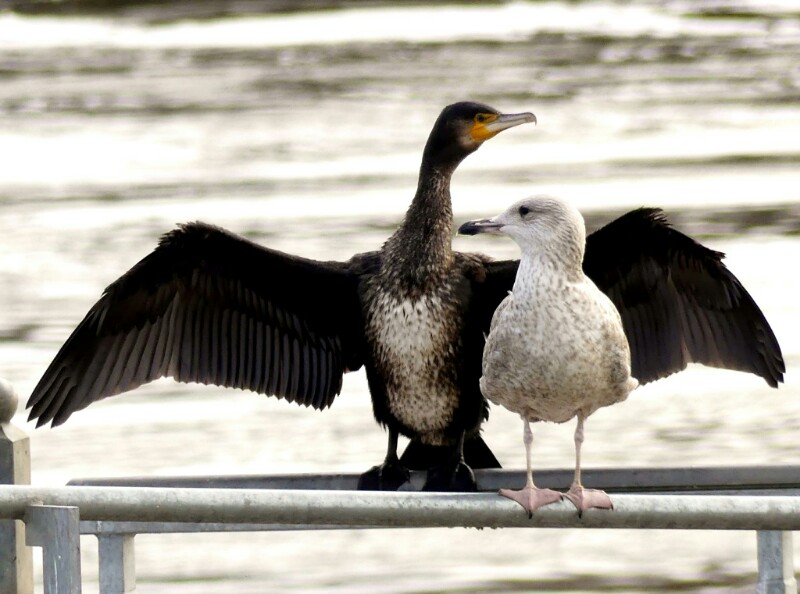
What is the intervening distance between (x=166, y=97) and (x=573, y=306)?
10.8 metres

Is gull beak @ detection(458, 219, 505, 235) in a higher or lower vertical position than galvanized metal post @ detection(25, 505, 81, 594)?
higher

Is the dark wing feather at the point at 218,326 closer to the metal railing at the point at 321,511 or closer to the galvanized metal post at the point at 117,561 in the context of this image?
the galvanized metal post at the point at 117,561

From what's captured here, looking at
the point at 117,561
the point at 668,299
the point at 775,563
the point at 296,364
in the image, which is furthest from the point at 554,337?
the point at 296,364

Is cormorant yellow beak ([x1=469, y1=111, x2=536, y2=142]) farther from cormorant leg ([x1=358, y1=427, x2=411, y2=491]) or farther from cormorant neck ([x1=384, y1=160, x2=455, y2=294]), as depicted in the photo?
cormorant leg ([x1=358, y1=427, x2=411, y2=491])

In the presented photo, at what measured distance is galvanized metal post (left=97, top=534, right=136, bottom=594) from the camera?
3.77 metres

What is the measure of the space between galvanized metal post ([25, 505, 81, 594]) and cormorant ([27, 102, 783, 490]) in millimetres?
1671

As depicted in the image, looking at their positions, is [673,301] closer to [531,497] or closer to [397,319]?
[397,319]

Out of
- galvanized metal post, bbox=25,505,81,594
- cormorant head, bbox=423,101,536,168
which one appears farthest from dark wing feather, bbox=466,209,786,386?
galvanized metal post, bbox=25,505,81,594

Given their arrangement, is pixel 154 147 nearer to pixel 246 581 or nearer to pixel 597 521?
pixel 246 581

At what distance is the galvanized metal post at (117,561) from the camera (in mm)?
3770

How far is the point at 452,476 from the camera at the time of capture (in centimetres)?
491

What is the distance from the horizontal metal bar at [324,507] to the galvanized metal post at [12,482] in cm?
101

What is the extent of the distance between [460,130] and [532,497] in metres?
2.11

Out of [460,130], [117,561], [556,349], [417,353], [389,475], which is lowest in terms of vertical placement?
[389,475]
